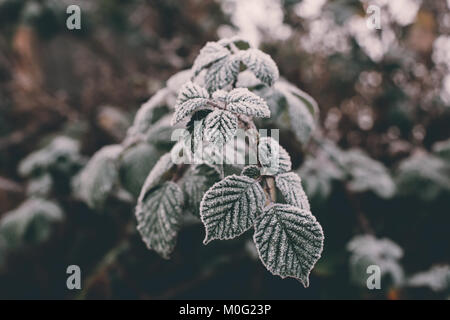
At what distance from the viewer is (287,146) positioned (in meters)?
1.25

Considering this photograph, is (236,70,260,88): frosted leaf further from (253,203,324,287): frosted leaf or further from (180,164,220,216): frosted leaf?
(253,203,324,287): frosted leaf

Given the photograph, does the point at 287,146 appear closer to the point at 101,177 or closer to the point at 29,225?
the point at 101,177

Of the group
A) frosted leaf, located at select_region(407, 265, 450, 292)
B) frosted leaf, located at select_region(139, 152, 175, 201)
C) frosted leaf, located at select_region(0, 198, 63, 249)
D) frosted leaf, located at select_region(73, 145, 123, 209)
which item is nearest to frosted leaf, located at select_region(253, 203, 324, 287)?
frosted leaf, located at select_region(139, 152, 175, 201)

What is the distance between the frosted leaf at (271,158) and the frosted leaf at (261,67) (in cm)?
12

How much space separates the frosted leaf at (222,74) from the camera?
665 millimetres

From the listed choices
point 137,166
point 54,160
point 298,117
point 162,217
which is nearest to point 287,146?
point 298,117

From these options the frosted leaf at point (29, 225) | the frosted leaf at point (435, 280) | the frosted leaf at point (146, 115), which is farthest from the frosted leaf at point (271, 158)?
the frosted leaf at point (29, 225)

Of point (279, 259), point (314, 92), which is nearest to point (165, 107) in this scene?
point (279, 259)

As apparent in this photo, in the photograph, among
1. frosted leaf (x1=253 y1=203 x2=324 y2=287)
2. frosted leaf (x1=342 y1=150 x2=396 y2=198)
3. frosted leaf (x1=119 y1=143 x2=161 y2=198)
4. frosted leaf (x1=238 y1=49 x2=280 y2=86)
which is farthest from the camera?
frosted leaf (x1=342 y1=150 x2=396 y2=198)

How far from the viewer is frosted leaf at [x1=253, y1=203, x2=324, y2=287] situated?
0.52 metres

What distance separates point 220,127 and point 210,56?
0.74 ft

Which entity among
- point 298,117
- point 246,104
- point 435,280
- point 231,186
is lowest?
point 435,280

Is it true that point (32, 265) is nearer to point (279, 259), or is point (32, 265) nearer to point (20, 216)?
point (20, 216)

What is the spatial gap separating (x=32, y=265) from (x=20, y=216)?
0.64 meters
